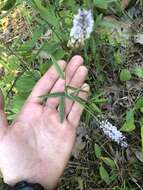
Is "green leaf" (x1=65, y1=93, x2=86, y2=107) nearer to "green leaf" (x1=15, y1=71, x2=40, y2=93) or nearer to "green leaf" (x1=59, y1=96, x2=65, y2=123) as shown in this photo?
"green leaf" (x1=59, y1=96, x2=65, y2=123)

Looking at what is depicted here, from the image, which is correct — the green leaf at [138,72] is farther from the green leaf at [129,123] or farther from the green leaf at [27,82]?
the green leaf at [27,82]

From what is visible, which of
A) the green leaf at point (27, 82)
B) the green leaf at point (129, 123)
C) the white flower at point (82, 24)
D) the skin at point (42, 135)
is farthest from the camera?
the green leaf at point (27, 82)

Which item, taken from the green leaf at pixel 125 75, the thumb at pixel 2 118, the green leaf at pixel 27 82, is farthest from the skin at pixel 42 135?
the green leaf at pixel 125 75

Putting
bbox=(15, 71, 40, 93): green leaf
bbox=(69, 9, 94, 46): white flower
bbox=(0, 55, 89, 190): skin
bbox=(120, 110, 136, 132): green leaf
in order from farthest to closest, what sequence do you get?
1. bbox=(15, 71, 40, 93): green leaf
2. bbox=(120, 110, 136, 132): green leaf
3. bbox=(0, 55, 89, 190): skin
4. bbox=(69, 9, 94, 46): white flower

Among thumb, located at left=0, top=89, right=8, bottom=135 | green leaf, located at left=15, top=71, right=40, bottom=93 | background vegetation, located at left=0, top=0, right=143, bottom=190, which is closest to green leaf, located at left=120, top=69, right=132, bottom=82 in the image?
background vegetation, located at left=0, top=0, right=143, bottom=190

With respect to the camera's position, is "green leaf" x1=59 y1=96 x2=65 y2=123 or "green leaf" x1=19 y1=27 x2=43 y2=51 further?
"green leaf" x1=19 y1=27 x2=43 y2=51

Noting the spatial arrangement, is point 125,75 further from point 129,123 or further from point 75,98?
point 75,98

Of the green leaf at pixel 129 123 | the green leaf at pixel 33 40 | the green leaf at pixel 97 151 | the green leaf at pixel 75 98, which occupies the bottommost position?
the green leaf at pixel 97 151
